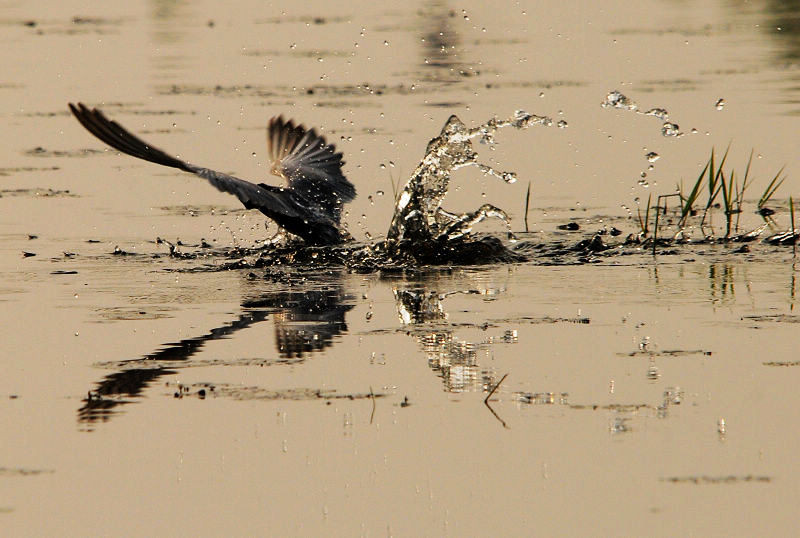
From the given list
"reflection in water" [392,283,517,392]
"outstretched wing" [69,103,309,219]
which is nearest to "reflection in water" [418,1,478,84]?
"outstretched wing" [69,103,309,219]

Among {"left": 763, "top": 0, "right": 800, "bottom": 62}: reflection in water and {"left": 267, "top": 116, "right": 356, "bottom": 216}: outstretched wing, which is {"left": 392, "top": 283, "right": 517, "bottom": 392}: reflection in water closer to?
{"left": 267, "top": 116, "right": 356, "bottom": 216}: outstretched wing

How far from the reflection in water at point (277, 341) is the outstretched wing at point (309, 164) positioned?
2.35 m

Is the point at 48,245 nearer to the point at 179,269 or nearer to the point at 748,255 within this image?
the point at 179,269

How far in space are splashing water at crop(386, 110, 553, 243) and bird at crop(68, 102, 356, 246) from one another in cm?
54

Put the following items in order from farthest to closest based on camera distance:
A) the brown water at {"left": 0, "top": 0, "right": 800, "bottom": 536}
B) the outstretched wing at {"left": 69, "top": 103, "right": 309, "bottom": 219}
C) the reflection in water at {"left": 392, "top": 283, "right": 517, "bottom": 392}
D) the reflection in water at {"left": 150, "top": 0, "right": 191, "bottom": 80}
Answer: the reflection in water at {"left": 150, "top": 0, "right": 191, "bottom": 80}
the outstretched wing at {"left": 69, "top": 103, "right": 309, "bottom": 219}
the reflection in water at {"left": 392, "top": 283, "right": 517, "bottom": 392}
the brown water at {"left": 0, "top": 0, "right": 800, "bottom": 536}

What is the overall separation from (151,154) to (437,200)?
2.36 metres

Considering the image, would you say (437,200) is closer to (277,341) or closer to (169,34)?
(277,341)

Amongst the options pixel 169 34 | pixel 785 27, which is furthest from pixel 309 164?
pixel 169 34

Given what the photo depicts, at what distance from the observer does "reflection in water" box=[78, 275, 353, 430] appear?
239 inches

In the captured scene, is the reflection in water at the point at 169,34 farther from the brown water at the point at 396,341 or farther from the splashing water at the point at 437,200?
the splashing water at the point at 437,200

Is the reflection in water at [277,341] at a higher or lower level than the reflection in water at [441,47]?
lower

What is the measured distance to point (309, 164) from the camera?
38.2 feet

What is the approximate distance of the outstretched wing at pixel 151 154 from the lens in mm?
8562

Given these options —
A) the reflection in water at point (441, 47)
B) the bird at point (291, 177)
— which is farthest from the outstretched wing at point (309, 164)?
the reflection in water at point (441, 47)
